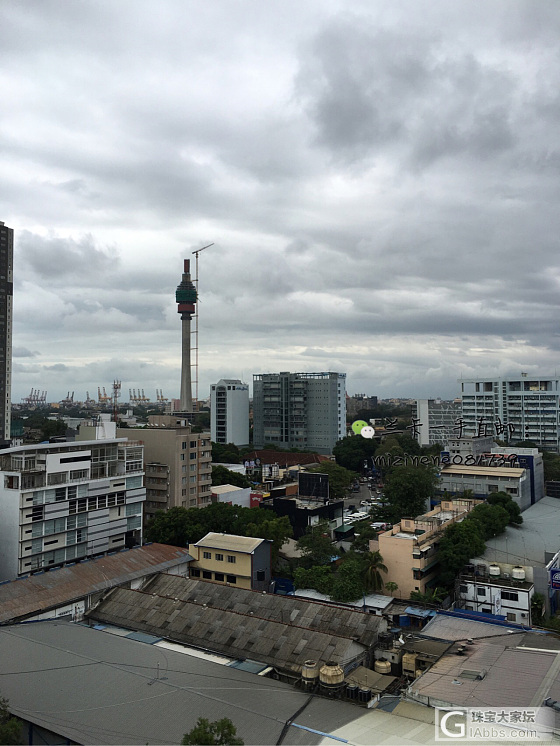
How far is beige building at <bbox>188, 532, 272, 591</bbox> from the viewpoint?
29.0m

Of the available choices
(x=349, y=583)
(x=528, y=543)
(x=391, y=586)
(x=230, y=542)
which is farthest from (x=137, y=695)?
(x=528, y=543)

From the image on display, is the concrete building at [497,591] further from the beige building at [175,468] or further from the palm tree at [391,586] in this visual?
the beige building at [175,468]

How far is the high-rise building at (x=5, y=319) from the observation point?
81.8 metres

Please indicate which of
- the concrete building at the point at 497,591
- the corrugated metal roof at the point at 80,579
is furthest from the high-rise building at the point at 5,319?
the concrete building at the point at 497,591

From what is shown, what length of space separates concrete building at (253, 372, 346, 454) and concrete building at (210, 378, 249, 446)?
16.1 feet

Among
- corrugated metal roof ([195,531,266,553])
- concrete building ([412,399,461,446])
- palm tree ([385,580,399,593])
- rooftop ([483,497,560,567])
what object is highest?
concrete building ([412,399,461,446])

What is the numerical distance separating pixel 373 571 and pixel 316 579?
2.98 metres

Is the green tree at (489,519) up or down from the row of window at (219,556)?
up

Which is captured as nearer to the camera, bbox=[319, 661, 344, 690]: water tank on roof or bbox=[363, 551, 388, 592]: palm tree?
bbox=[319, 661, 344, 690]: water tank on roof

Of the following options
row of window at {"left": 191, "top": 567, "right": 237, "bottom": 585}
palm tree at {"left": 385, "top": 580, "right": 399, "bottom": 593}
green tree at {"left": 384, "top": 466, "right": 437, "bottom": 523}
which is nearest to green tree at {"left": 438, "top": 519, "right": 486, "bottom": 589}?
palm tree at {"left": 385, "top": 580, "right": 399, "bottom": 593}

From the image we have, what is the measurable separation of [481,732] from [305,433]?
268 ft

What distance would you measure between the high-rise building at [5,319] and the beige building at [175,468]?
4928 cm

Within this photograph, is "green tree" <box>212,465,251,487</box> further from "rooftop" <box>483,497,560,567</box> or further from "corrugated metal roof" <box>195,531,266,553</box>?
"rooftop" <box>483,497,560,567</box>

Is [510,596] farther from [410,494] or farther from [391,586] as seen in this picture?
[410,494]
